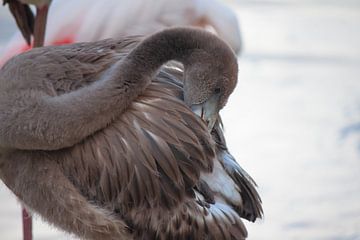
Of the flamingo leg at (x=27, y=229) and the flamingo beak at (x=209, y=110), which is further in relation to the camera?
the flamingo leg at (x=27, y=229)

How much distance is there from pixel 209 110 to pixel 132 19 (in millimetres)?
1880

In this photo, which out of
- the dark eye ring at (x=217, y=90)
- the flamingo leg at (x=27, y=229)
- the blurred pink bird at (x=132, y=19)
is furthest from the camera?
the blurred pink bird at (x=132, y=19)

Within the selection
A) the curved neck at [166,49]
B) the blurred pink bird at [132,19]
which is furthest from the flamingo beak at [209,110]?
the blurred pink bird at [132,19]

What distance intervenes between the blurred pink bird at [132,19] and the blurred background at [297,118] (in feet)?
1.19

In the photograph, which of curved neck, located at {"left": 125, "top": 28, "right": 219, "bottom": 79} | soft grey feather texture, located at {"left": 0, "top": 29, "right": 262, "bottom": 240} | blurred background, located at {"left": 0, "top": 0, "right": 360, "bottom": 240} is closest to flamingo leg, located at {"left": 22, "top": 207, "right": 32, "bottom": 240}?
blurred background, located at {"left": 0, "top": 0, "right": 360, "bottom": 240}

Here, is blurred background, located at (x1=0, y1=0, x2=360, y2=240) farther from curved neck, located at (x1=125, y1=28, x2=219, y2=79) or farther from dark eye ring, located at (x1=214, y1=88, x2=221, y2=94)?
dark eye ring, located at (x1=214, y1=88, x2=221, y2=94)

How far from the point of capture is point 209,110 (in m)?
3.37

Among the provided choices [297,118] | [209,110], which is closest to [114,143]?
[209,110]

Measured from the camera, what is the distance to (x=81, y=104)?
3.37 metres

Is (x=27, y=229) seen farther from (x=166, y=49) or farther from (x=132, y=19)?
(x=166, y=49)

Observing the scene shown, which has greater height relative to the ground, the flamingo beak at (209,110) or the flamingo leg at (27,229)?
the flamingo beak at (209,110)

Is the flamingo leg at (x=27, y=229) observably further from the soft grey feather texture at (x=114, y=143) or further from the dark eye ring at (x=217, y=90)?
the dark eye ring at (x=217, y=90)

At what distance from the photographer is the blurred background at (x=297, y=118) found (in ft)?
16.9

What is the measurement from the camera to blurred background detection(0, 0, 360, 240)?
5.15 metres
